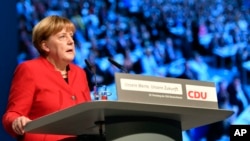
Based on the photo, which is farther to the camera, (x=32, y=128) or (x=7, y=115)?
(x=7, y=115)

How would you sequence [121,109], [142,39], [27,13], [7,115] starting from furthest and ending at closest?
1. [142,39]
2. [27,13]
3. [7,115]
4. [121,109]

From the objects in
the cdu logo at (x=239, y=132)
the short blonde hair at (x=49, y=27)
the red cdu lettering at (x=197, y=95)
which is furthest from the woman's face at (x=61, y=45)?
the cdu logo at (x=239, y=132)

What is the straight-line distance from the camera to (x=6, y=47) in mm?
3338

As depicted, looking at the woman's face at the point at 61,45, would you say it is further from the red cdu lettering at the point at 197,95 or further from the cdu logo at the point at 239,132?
the cdu logo at the point at 239,132

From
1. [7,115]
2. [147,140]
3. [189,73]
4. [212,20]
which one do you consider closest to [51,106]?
[7,115]

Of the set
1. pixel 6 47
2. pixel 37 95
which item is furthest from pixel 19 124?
pixel 6 47

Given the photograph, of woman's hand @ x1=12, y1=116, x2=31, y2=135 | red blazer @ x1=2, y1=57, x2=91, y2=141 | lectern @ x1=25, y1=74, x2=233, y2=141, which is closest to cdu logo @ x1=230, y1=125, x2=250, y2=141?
red blazer @ x1=2, y1=57, x2=91, y2=141

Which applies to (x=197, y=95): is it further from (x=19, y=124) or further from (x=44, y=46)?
(x=44, y=46)

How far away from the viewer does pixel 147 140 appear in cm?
169

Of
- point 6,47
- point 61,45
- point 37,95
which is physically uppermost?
point 6,47

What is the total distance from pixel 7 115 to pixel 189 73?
193cm

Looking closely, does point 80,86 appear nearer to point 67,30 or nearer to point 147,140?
point 67,30

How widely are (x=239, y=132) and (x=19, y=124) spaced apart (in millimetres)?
2176

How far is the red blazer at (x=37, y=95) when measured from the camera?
2.02 metres
